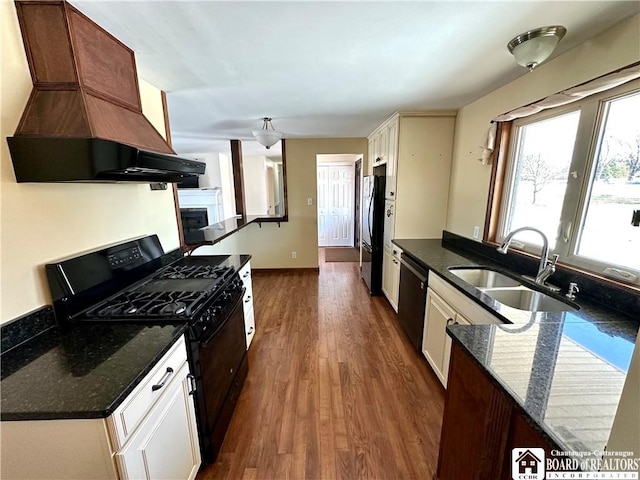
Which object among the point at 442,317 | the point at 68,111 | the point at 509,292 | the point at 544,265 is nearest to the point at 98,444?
the point at 68,111

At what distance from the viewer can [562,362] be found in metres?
0.92

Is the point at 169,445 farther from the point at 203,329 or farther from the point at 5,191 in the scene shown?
the point at 5,191

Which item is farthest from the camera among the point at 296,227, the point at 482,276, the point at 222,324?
the point at 296,227

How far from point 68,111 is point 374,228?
300 centimetres

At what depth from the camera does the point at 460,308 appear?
1664 mm

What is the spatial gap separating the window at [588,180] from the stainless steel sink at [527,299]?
27cm

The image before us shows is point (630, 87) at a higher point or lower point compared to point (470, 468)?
higher

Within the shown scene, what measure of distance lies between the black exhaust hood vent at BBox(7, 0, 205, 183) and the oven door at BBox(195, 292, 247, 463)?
3.00ft

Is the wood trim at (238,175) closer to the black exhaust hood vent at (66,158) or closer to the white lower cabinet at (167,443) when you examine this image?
the black exhaust hood vent at (66,158)

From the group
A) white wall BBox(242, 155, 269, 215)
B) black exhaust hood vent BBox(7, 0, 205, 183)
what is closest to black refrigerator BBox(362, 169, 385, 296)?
black exhaust hood vent BBox(7, 0, 205, 183)

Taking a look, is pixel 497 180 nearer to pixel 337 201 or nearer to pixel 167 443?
pixel 167 443

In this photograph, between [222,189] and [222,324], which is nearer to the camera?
[222,324]

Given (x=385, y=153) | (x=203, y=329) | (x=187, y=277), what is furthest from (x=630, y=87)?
(x=187, y=277)

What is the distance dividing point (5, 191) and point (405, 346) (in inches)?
111
